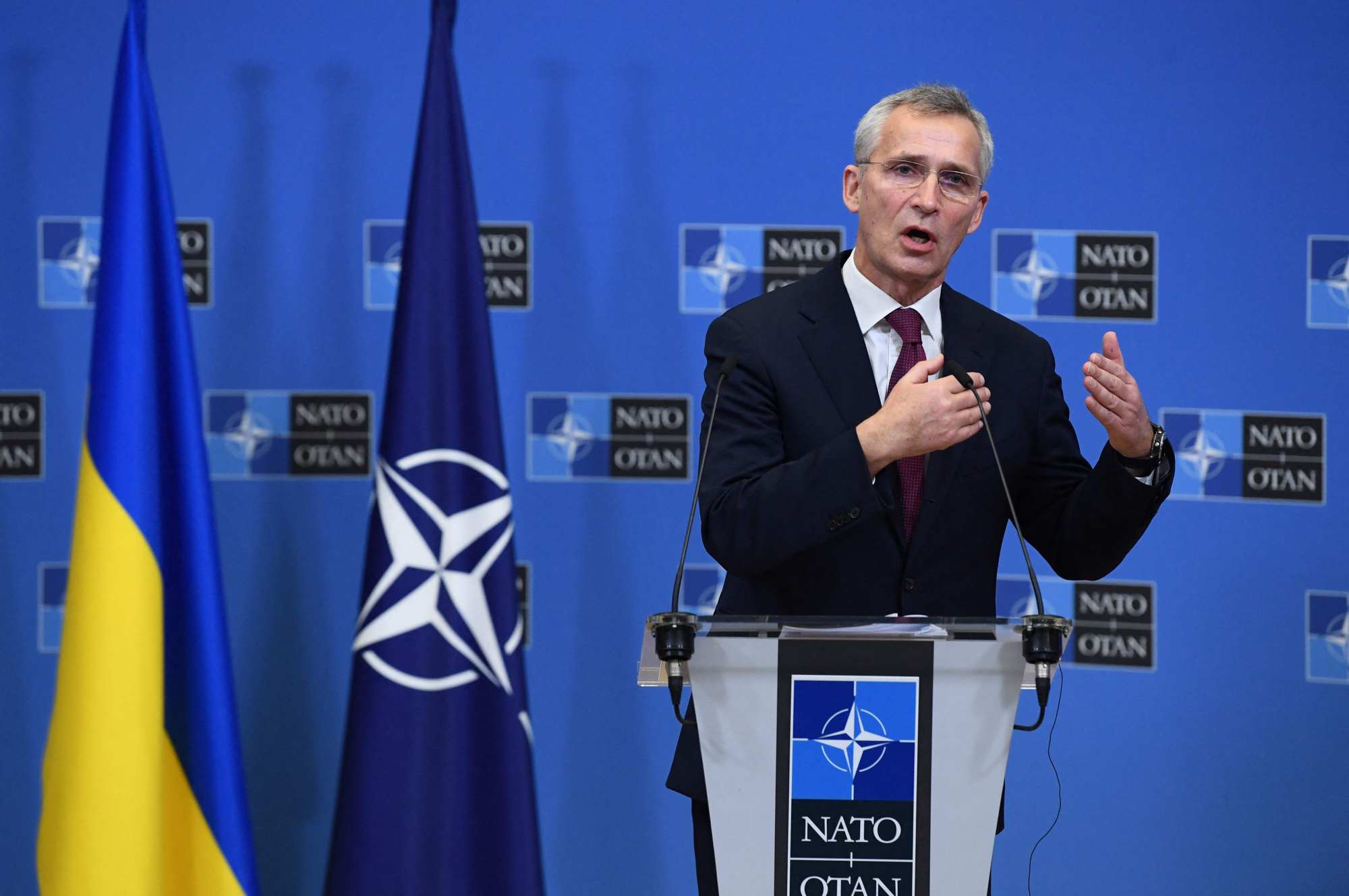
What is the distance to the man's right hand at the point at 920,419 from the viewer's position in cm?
164

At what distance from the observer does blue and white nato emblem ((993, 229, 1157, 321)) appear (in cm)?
317

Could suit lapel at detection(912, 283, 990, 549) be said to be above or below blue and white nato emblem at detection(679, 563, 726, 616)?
above

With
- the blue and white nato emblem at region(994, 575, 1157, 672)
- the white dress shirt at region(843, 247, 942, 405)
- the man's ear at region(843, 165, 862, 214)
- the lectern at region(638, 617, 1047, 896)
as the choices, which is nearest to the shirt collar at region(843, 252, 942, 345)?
the white dress shirt at region(843, 247, 942, 405)

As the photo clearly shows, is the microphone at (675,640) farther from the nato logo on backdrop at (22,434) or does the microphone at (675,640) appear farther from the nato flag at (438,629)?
the nato logo on backdrop at (22,434)

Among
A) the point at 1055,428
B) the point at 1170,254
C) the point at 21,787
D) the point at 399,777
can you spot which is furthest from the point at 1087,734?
the point at 21,787

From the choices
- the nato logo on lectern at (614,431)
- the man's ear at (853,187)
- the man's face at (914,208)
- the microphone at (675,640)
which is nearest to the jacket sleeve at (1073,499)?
the man's face at (914,208)

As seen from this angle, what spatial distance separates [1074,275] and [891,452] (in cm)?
170

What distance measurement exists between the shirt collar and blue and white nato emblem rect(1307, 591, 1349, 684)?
160 centimetres

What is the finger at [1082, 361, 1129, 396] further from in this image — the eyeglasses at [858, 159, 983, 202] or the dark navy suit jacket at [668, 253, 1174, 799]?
the eyeglasses at [858, 159, 983, 202]

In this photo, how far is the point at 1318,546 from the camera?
3.13 m

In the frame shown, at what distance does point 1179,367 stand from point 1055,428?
4.17 ft

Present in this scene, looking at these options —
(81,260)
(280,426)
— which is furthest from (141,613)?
(81,260)

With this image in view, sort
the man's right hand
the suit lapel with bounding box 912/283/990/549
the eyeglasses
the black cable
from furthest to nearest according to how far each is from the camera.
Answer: the black cable, the eyeglasses, the suit lapel with bounding box 912/283/990/549, the man's right hand

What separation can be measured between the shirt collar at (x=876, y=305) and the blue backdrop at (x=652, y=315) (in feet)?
3.86
